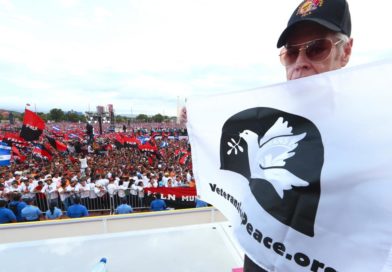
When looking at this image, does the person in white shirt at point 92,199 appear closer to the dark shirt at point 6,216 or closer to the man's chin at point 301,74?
the dark shirt at point 6,216

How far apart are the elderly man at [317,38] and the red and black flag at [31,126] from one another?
13.6 metres

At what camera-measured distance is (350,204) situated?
3.21 feet

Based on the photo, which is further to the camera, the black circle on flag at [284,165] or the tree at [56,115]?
the tree at [56,115]

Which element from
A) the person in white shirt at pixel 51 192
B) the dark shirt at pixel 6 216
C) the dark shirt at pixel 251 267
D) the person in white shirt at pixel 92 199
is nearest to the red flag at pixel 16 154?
the person in white shirt at pixel 51 192

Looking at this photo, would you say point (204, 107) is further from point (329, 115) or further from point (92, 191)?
point (92, 191)

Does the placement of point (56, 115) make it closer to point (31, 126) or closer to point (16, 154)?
point (16, 154)

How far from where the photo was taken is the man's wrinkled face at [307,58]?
4.17 ft

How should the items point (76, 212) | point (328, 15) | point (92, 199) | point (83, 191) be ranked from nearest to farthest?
point (328, 15)
point (76, 212)
point (83, 191)
point (92, 199)

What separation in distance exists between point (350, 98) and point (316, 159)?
1.01ft

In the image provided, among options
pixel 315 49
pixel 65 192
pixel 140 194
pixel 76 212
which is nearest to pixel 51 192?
pixel 65 192

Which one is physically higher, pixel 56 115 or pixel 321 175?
pixel 56 115

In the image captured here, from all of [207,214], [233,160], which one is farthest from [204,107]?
[207,214]

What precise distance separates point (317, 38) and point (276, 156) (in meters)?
0.68

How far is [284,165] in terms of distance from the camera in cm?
121
